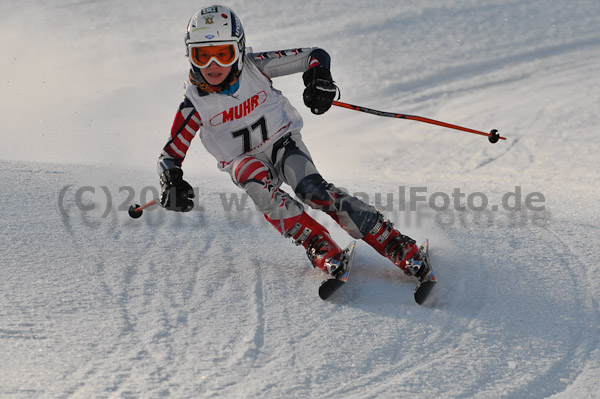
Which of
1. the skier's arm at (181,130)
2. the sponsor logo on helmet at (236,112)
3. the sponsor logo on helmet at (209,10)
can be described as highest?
the sponsor logo on helmet at (209,10)

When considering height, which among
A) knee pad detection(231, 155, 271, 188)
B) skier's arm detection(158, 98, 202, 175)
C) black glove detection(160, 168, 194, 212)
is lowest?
black glove detection(160, 168, 194, 212)

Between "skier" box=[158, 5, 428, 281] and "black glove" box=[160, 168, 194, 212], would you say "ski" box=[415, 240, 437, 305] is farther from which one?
"black glove" box=[160, 168, 194, 212]

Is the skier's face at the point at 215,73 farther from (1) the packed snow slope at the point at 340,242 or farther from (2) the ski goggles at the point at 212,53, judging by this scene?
(1) the packed snow slope at the point at 340,242

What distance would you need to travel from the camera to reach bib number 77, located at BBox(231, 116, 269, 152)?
13.1 ft

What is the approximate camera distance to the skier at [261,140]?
3764 mm

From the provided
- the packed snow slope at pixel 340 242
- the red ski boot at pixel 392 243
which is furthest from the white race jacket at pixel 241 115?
the red ski boot at pixel 392 243

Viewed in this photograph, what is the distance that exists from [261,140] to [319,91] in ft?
1.48

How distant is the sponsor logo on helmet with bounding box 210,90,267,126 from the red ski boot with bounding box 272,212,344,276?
0.67m

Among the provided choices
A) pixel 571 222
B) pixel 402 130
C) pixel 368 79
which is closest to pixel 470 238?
pixel 571 222

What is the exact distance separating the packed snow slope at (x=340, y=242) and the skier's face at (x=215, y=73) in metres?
1.06

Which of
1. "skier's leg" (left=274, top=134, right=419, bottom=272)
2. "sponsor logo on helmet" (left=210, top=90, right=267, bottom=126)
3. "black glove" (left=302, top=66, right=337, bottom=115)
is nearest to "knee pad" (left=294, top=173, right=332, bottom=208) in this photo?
"skier's leg" (left=274, top=134, right=419, bottom=272)

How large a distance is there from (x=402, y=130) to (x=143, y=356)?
620cm

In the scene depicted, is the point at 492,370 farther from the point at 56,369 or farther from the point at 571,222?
the point at 571,222

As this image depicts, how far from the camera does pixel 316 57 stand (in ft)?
13.2
